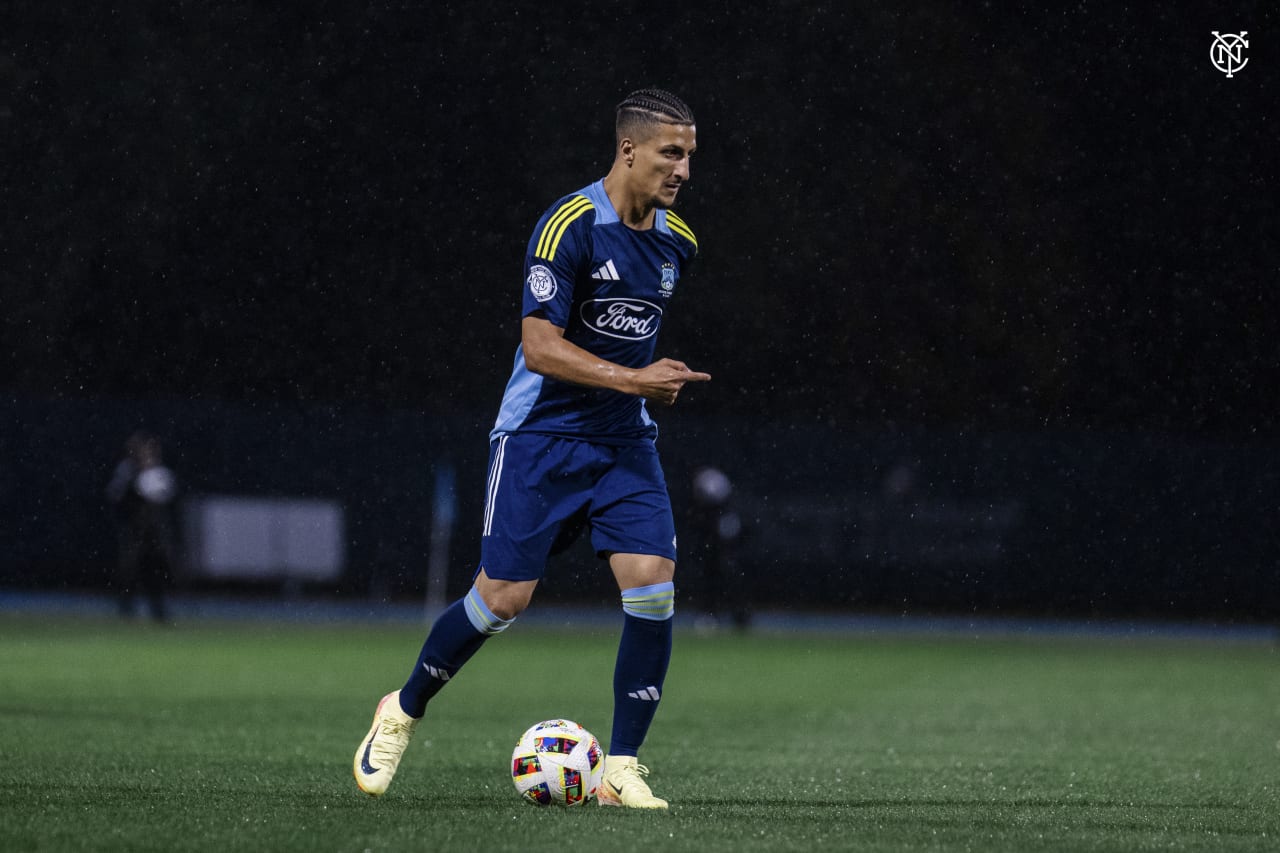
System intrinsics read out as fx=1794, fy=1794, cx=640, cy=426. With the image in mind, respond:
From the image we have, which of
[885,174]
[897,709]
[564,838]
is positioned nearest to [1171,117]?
[885,174]

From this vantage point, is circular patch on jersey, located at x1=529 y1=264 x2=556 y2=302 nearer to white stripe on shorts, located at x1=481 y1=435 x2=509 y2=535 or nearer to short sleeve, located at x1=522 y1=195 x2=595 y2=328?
short sleeve, located at x1=522 y1=195 x2=595 y2=328

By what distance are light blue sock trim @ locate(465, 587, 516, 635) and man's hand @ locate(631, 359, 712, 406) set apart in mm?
924

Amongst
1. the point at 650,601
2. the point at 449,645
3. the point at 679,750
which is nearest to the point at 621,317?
the point at 650,601

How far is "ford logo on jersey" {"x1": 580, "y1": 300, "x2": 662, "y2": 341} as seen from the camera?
6.06 metres

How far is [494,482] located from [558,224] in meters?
0.91

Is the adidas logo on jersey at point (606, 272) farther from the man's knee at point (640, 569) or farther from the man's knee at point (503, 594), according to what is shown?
the man's knee at point (503, 594)

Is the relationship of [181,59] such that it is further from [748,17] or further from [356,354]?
[748,17]

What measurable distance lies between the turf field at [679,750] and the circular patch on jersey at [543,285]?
65.6 inches

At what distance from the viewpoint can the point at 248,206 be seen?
30281 mm

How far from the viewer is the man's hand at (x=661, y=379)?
18.5 ft

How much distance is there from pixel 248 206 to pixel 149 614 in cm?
1044

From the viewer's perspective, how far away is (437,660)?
615 cm

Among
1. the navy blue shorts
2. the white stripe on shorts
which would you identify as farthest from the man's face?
the white stripe on shorts

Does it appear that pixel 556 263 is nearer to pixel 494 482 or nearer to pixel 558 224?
pixel 558 224
